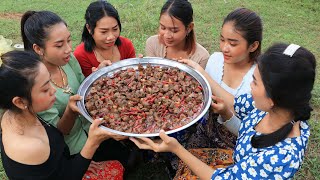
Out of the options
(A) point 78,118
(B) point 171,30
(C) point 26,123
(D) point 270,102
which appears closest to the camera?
(D) point 270,102

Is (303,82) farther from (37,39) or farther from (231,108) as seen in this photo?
(37,39)

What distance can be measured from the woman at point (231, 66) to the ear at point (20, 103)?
64.7 inches

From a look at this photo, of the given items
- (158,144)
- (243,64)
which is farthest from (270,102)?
(243,64)

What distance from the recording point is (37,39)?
2689 mm

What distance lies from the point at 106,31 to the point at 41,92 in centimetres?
126

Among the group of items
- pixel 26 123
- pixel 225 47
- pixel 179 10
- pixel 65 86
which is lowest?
pixel 65 86

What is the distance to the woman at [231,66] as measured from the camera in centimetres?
280

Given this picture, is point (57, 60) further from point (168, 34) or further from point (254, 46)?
point (254, 46)

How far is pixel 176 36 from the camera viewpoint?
10.8ft

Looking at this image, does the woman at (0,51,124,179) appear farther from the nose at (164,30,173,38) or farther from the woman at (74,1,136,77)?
the nose at (164,30,173,38)

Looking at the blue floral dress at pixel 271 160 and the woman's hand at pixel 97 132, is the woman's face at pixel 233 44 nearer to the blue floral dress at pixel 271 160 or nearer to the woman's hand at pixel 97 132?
the blue floral dress at pixel 271 160

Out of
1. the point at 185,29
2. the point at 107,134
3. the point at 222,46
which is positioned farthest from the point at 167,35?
the point at 107,134

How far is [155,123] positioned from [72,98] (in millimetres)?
722

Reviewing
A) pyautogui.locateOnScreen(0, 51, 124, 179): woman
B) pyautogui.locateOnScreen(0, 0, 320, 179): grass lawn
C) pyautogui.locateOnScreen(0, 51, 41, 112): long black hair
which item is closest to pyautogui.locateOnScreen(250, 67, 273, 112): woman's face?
pyautogui.locateOnScreen(0, 51, 124, 179): woman
